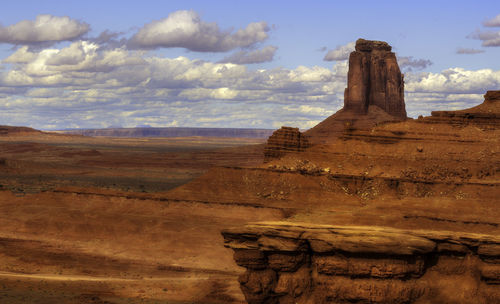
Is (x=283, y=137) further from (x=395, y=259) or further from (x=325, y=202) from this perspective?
(x=395, y=259)

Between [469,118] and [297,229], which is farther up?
[469,118]

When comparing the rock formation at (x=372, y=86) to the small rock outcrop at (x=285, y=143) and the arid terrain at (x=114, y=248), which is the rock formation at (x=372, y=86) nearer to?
the small rock outcrop at (x=285, y=143)

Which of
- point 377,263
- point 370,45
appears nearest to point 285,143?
point 377,263

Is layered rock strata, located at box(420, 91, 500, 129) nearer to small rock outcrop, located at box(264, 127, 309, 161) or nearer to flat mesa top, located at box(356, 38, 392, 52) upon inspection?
small rock outcrop, located at box(264, 127, 309, 161)

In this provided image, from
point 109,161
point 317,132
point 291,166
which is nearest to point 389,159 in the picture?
point 291,166

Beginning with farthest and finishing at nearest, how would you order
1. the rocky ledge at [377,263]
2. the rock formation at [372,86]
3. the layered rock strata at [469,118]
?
the rock formation at [372,86] → the layered rock strata at [469,118] → the rocky ledge at [377,263]

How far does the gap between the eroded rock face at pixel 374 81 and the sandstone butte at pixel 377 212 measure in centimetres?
6506

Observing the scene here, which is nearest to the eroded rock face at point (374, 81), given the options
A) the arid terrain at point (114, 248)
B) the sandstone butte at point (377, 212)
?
the sandstone butte at point (377, 212)

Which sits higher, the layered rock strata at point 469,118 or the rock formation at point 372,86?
the rock formation at point 372,86

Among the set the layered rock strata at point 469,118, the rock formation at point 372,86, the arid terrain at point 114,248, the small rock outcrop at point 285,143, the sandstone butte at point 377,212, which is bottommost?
the arid terrain at point 114,248

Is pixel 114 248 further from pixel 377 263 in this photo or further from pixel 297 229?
pixel 377 263

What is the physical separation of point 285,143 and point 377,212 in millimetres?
17071

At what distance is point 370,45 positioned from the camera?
386 feet

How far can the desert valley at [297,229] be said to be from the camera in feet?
59.7
